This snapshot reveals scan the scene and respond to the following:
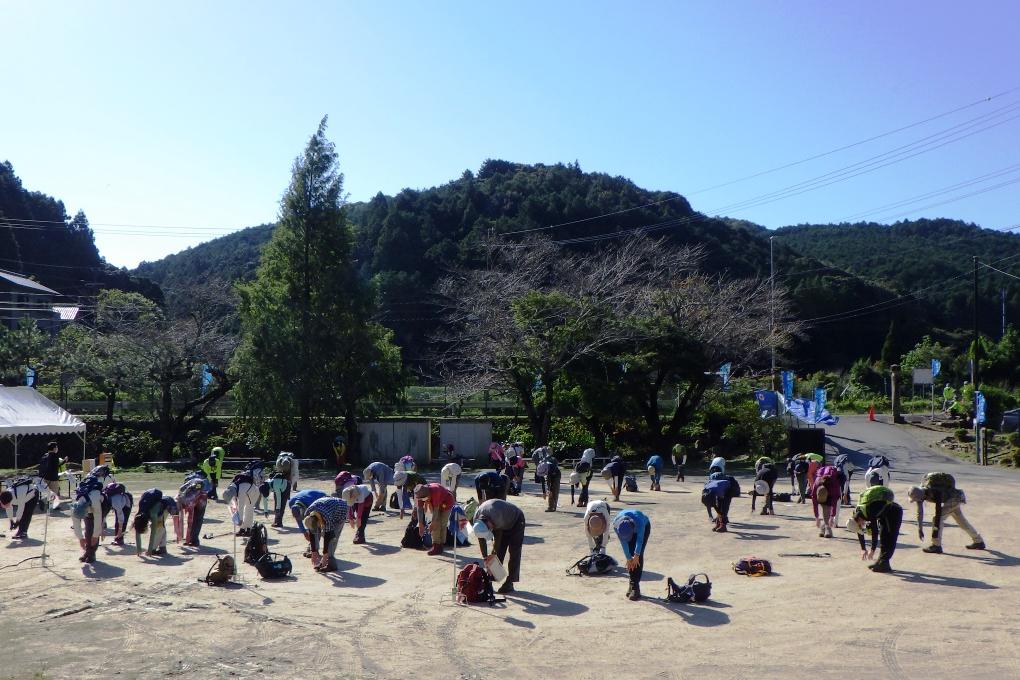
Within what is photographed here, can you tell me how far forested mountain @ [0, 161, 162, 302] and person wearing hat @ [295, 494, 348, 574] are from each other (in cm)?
5521

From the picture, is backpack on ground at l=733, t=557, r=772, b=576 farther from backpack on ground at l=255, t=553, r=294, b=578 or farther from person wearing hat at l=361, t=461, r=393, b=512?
person wearing hat at l=361, t=461, r=393, b=512

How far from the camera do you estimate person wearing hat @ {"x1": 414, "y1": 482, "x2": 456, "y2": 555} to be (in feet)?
46.1

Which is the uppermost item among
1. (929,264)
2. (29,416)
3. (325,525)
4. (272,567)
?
(929,264)

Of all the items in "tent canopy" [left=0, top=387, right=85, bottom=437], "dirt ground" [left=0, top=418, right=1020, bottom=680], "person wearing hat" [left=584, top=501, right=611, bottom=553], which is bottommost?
"dirt ground" [left=0, top=418, right=1020, bottom=680]

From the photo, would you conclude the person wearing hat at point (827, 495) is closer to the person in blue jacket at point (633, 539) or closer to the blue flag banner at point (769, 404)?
the person in blue jacket at point (633, 539)

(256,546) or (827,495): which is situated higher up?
(827,495)

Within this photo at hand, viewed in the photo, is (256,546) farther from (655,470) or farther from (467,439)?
(467,439)

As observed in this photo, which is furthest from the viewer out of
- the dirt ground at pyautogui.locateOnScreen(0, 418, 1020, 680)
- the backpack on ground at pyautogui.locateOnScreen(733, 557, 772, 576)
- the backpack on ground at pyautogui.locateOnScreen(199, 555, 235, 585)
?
the backpack on ground at pyautogui.locateOnScreen(733, 557, 772, 576)

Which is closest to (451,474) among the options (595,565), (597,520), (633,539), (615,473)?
(615,473)

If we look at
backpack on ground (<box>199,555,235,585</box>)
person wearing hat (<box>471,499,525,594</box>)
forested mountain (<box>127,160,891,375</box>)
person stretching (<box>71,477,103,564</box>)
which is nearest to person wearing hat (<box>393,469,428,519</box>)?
backpack on ground (<box>199,555,235,585</box>)

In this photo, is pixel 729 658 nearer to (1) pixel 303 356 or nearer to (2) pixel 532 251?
(1) pixel 303 356

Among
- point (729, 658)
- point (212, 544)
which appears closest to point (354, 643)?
point (729, 658)

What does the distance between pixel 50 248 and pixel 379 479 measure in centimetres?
5978

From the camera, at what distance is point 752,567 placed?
12.9m
